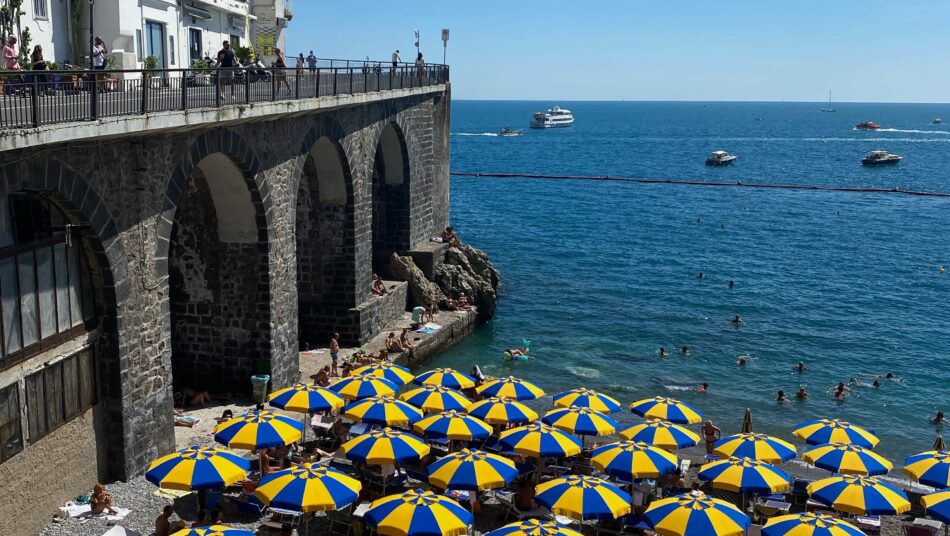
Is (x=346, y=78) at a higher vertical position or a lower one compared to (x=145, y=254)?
higher

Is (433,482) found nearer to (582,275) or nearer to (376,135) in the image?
(376,135)

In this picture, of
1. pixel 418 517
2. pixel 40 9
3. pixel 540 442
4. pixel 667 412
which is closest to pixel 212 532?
pixel 418 517

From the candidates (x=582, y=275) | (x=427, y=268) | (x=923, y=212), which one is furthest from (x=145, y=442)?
(x=923, y=212)

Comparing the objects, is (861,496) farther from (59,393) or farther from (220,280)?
(220,280)

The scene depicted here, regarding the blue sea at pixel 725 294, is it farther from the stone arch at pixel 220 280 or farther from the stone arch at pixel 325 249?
the stone arch at pixel 220 280

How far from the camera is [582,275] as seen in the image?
55.0m

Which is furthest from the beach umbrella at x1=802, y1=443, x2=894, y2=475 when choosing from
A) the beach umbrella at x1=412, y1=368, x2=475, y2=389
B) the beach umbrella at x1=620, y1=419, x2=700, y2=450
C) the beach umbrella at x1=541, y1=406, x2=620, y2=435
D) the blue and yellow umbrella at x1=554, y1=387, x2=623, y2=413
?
the beach umbrella at x1=412, y1=368, x2=475, y2=389

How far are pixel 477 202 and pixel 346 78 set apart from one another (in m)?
57.9

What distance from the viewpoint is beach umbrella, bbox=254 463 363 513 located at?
1670 cm

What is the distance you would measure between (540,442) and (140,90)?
1054cm

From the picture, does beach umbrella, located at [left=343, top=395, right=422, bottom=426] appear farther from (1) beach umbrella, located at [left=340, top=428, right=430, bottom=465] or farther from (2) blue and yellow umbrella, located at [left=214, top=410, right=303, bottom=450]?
(2) blue and yellow umbrella, located at [left=214, top=410, right=303, bottom=450]

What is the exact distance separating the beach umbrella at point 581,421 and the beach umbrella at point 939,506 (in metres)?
6.55

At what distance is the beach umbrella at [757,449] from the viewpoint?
2062 centimetres

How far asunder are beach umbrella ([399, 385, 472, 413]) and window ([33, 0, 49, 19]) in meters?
12.2
